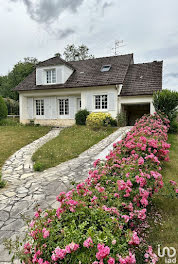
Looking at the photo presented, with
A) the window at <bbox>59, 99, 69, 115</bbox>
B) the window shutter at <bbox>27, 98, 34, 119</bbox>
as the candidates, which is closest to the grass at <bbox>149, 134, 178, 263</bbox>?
the window at <bbox>59, 99, 69, 115</bbox>

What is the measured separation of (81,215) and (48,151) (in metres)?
6.21

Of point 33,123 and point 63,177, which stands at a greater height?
point 33,123

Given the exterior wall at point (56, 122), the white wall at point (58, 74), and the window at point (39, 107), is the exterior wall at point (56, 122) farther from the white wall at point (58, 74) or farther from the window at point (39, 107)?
the white wall at point (58, 74)

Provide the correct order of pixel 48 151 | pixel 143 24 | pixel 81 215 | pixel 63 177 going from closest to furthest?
pixel 81 215
pixel 63 177
pixel 48 151
pixel 143 24

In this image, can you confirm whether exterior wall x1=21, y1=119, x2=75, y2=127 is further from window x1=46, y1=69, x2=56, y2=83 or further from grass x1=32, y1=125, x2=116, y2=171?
grass x1=32, y1=125, x2=116, y2=171

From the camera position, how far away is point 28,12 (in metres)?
10.8

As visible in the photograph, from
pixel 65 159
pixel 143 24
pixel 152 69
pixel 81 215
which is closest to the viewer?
pixel 81 215

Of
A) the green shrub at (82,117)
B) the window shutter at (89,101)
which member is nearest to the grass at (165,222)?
the green shrub at (82,117)

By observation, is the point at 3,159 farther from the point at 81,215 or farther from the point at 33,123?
the point at 33,123

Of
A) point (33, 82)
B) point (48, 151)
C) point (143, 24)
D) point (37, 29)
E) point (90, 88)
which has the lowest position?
point (48, 151)

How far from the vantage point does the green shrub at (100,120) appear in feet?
43.3

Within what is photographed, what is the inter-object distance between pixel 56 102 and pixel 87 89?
3536 mm

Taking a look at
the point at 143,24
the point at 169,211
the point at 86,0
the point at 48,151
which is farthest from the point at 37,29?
the point at 169,211

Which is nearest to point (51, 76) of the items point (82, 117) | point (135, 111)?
point (82, 117)
